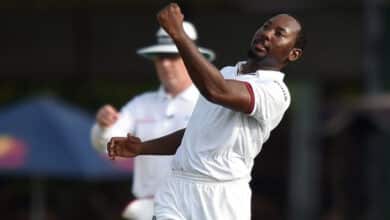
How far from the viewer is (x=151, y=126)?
946 centimetres

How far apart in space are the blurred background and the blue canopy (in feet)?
6.55

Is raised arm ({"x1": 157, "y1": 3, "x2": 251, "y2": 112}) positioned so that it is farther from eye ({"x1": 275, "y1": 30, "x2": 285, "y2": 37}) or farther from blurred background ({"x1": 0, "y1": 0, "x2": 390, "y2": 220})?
blurred background ({"x1": 0, "y1": 0, "x2": 390, "y2": 220})

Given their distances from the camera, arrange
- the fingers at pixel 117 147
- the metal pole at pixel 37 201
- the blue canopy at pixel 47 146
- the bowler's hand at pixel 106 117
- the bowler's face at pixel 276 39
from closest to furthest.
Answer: the bowler's face at pixel 276 39
the fingers at pixel 117 147
the bowler's hand at pixel 106 117
the blue canopy at pixel 47 146
the metal pole at pixel 37 201

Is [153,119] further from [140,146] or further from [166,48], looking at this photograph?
[140,146]

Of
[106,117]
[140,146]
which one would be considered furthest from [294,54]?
[106,117]

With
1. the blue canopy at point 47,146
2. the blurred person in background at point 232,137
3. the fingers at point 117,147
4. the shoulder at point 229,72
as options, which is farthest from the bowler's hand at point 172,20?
the blue canopy at point 47,146

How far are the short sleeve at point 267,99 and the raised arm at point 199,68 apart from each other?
144mm

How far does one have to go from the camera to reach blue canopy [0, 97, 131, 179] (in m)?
14.4

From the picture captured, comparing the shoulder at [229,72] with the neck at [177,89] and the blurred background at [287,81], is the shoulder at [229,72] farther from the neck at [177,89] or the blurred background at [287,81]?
the blurred background at [287,81]

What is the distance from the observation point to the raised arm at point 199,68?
698 centimetres

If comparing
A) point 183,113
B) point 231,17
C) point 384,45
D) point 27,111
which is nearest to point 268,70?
point 183,113

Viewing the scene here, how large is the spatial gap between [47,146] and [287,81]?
5922mm

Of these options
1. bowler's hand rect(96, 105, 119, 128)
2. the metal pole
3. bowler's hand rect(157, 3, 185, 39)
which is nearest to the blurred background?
the metal pole

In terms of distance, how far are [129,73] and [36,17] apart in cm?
150
